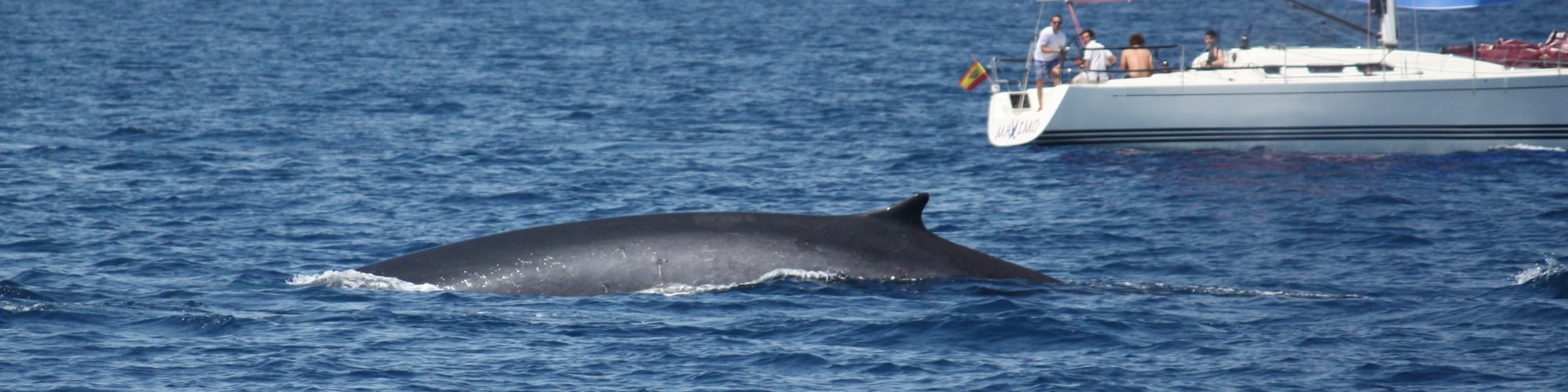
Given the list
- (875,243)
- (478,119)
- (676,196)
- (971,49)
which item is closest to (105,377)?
(875,243)

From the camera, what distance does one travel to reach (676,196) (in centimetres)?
2305

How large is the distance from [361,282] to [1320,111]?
17552 millimetres

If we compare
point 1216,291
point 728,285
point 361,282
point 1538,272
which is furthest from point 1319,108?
point 361,282

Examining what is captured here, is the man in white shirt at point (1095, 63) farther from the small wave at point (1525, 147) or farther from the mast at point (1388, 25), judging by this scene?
the small wave at point (1525, 147)

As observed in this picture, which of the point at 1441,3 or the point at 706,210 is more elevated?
the point at 1441,3

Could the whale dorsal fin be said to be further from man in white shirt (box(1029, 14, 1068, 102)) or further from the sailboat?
man in white shirt (box(1029, 14, 1068, 102))

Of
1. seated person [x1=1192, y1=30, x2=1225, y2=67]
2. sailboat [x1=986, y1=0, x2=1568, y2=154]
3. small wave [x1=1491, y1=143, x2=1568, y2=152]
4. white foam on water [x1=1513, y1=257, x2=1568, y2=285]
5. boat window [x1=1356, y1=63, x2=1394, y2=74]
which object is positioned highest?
seated person [x1=1192, y1=30, x2=1225, y2=67]

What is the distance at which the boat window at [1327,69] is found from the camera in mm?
27234

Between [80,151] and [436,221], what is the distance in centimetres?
1011

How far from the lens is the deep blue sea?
11672 mm

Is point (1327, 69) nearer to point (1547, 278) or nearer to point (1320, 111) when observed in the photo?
Result: point (1320, 111)

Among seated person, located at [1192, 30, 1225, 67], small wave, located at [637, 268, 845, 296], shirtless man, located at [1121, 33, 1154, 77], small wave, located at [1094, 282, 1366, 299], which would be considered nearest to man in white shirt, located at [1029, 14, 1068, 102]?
shirtless man, located at [1121, 33, 1154, 77]

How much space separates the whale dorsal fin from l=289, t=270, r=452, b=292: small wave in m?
3.52

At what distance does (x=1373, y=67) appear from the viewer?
1072 inches
